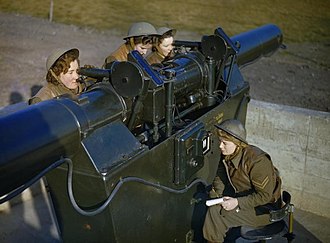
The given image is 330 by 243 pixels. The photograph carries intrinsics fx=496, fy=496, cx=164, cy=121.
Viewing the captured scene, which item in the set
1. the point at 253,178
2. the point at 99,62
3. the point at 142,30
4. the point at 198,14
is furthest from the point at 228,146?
the point at 198,14

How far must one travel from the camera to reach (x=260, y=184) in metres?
3.15

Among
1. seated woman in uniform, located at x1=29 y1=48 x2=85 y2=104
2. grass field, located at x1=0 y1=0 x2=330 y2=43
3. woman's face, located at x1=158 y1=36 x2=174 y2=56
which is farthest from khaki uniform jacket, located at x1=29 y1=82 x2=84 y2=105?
grass field, located at x1=0 y1=0 x2=330 y2=43

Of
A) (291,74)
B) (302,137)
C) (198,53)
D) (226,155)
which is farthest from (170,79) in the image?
(291,74)

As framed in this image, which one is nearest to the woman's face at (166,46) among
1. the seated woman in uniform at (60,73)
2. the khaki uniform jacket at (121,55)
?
the khaki uniform jacket at (121,55)

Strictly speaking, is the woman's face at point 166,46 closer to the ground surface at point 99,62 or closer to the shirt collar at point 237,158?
the shirt collar at point 237,158

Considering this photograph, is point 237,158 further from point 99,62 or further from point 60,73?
point 99,62

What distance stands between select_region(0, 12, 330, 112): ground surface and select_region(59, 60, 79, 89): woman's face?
4409 mm

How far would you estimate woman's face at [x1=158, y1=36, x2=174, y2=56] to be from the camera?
15.5 ft

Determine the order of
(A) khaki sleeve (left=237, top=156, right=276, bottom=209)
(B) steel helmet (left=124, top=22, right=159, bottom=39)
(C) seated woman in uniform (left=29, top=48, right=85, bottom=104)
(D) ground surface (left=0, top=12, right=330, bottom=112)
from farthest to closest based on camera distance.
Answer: (D) ground surface (left=0, top=12, right=330, bottom=112) → (B) steel helmet (left=124, top=22, right=159, bottom=39) → (C) seated woman in uniform (left=29, top=48, right=85, bottom=104) → (A) khaki sleeve (left=237, top=156, right=276, bottom=209)

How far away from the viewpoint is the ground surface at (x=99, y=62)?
8102 mm

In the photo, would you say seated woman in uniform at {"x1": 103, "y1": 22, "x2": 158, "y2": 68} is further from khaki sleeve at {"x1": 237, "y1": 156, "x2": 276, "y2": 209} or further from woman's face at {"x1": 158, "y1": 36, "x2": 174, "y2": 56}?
khaki sleeve at {"x1": 237, "y1": 156, "x2": 276, "y2": 209}

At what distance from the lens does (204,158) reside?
3756mm

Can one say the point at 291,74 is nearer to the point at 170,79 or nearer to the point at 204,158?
the point at 204,158

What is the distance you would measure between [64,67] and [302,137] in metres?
2.40
